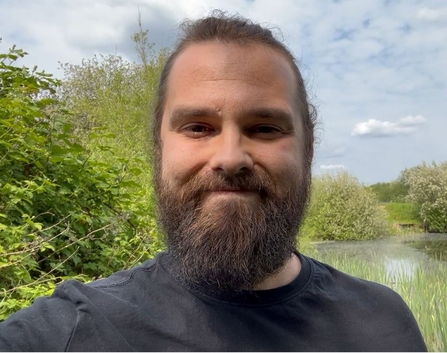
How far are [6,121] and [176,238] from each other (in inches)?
44.4

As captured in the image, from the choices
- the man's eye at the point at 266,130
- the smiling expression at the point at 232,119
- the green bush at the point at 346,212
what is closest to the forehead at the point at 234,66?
the smiling expression at the point at 232,119

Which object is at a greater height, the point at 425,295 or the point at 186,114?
the point at 186,114

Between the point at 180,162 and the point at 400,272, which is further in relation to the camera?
the point at 400,272

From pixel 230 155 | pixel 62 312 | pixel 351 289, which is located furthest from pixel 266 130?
pixel 62 312

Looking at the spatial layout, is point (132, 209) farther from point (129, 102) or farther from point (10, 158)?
point (129, 102)

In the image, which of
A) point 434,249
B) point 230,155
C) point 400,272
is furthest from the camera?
point 434,249

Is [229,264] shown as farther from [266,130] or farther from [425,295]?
[425,295]

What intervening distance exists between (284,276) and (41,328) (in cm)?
61

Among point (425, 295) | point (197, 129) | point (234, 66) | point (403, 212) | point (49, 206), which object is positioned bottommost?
point (403, 212)

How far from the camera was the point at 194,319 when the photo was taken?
0.98 meters

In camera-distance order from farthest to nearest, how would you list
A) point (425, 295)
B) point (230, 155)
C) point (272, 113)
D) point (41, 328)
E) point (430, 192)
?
point (430, 192), point (425, 295), point (272, 113), point (230, 155), point (41, 328)

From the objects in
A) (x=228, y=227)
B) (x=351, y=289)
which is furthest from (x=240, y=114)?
(x=351, y=289)

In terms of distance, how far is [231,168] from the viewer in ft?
3.28

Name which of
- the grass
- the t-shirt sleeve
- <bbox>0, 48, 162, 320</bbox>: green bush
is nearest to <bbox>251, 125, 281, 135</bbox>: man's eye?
the t-shirt sleeve
